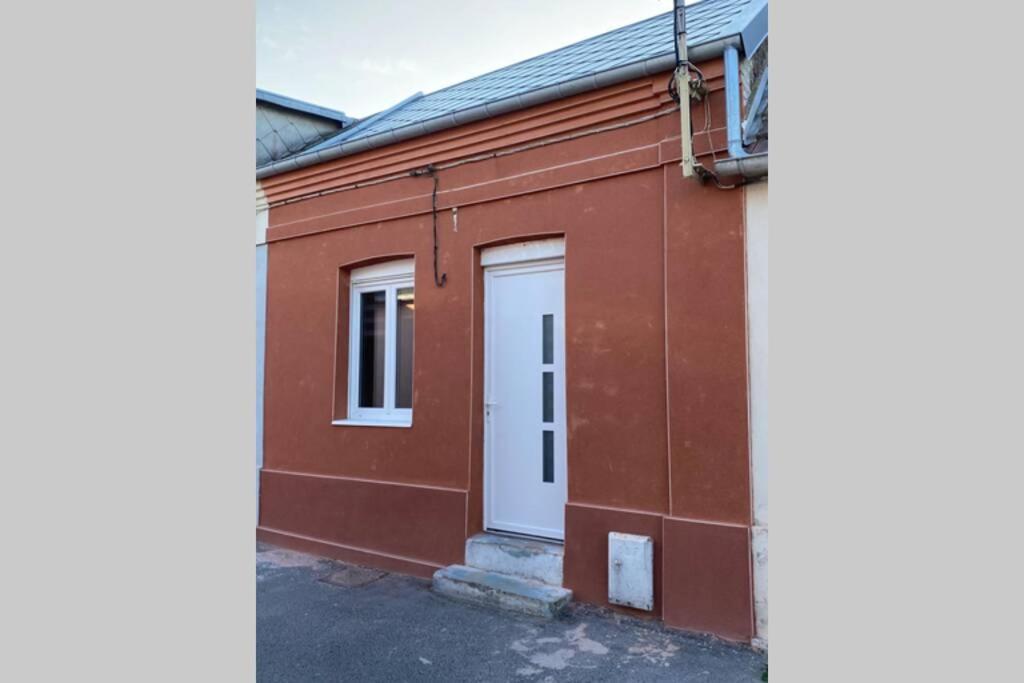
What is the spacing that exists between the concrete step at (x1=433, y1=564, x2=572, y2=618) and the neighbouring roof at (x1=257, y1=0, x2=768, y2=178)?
11.6ft

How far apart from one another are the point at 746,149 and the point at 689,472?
6.93ft

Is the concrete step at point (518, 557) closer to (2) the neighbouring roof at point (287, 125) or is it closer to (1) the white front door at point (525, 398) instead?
(1) the white front door at point (525, 398)

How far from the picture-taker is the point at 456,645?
434 centimetres

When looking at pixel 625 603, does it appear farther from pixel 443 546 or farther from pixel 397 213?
pixel 397 213

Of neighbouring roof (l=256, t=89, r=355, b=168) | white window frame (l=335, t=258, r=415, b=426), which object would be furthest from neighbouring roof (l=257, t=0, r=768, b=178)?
white window frame (l=335, t=258, r=415, b=426)

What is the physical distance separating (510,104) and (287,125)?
4273 millimetres

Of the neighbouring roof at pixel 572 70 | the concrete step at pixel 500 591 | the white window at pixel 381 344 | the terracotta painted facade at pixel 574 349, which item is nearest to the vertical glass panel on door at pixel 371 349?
the white window at pixel 381 344

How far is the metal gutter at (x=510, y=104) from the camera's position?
4.49 m

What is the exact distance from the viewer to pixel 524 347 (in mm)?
5531

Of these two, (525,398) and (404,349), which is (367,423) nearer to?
(404,349)

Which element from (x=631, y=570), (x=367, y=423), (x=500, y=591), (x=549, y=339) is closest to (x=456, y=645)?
(x=500, y=591)

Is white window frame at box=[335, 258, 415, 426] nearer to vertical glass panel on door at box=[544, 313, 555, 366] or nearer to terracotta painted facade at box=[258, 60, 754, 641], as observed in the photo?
terracotta painted facade at box=[258, 60, 754, 641]

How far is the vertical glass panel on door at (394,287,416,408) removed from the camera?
632cm

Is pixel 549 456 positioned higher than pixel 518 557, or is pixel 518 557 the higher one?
pixel 549 456
